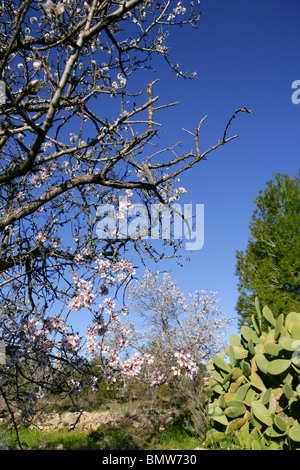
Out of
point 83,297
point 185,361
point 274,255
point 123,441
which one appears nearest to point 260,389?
point 185,361

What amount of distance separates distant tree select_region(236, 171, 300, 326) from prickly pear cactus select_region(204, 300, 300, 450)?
7552 mm

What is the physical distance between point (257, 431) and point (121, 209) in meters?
3.04

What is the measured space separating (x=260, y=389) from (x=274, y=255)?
33.0ft

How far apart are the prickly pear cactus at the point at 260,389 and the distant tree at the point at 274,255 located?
24.8 ft

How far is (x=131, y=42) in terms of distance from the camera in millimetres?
4508

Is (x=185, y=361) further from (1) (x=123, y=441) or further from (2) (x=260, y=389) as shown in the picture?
(1) (x=123, y=441)

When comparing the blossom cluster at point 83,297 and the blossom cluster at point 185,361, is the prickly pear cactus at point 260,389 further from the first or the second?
the blossom cluster at point 83,297

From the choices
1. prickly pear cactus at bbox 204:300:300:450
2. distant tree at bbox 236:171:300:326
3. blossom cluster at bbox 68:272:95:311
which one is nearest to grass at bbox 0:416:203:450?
prickly pear cactus at bbox 204:300:300:450

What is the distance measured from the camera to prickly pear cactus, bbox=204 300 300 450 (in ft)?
12.4

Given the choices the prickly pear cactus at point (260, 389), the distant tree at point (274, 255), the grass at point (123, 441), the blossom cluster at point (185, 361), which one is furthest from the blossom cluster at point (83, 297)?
the distant tree at point (274, 255)

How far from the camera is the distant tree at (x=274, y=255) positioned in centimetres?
1256

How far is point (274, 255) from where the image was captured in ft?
44.7

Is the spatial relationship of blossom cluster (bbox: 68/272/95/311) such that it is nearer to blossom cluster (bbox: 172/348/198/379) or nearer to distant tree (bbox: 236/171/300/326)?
blossom cluster (bbox: 172/348/198/379)
